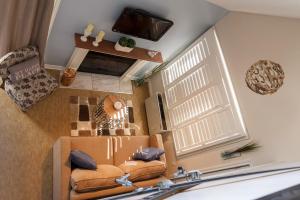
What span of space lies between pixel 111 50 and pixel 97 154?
5.08ft

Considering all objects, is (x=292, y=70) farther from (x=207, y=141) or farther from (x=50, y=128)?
(x=50, y=128)

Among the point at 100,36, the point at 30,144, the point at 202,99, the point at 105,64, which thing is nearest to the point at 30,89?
the point at 30,144

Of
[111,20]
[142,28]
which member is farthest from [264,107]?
[111,20]

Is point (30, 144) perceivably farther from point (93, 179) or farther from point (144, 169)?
Result: point (144, 169)

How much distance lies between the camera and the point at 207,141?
343 cm

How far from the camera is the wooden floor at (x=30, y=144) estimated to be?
299cm

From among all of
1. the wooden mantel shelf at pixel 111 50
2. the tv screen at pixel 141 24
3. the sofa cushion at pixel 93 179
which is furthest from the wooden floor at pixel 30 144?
the tv screen at pixel 141 24

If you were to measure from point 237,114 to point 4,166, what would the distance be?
10.3ft

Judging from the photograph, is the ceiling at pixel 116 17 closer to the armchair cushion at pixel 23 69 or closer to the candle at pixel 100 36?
the candle at pixel 100 36

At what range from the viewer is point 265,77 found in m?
2.87

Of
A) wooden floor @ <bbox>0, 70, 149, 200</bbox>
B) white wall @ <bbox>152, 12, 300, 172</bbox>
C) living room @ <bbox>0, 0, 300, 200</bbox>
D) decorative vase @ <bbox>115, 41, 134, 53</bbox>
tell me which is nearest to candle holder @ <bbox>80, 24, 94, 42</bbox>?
living room @ <bbox>0, 0, 300, 200</bbox>

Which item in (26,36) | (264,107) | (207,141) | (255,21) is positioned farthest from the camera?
(207,141)

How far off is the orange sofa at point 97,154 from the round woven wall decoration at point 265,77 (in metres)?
1.57

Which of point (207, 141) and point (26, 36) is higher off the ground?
point (26, 36)
